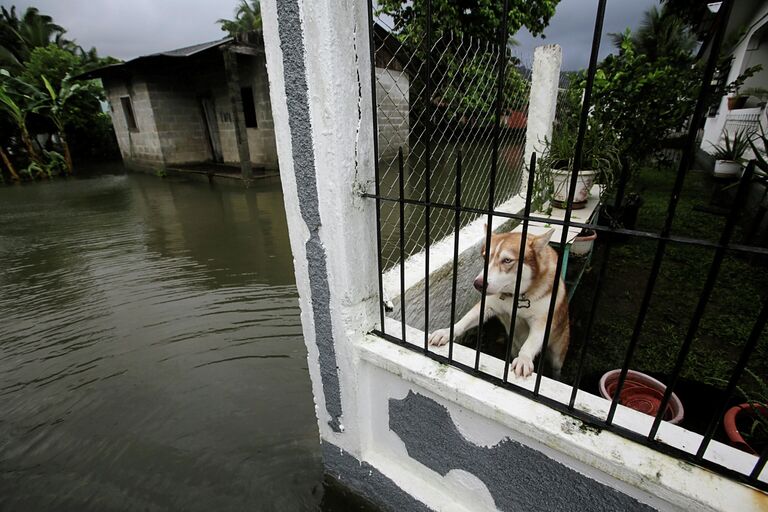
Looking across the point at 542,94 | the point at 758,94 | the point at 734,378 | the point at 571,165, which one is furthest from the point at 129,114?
the point at 758,94

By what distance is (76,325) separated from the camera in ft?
11.6

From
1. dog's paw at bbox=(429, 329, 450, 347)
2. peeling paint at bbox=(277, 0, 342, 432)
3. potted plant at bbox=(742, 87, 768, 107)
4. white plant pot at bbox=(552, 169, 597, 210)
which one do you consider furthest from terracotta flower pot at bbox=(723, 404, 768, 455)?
potted plant at bbox=(742, 87, 768, 107)

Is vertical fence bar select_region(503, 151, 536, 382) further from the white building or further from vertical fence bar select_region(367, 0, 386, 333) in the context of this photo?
the white building

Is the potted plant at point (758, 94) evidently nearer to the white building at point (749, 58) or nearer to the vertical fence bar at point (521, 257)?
the white building at point (749, 58)

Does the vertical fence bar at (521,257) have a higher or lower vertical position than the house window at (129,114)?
lower

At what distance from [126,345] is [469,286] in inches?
123

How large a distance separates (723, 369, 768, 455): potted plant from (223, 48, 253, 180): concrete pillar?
9.52 meters

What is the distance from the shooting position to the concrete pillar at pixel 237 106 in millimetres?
8461

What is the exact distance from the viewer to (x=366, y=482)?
194 centimetres

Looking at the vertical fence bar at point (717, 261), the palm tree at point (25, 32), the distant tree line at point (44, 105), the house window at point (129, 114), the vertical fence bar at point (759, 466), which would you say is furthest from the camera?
the palm tree at point (25, 32)

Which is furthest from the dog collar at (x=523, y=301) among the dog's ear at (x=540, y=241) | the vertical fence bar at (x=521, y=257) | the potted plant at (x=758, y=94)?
the potted plant at (x=758, y=94)

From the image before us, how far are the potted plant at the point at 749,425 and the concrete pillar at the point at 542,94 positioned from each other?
2.58 meters

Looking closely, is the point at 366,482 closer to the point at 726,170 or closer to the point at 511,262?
the point at 511,262

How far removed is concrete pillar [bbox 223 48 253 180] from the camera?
8461 mm
